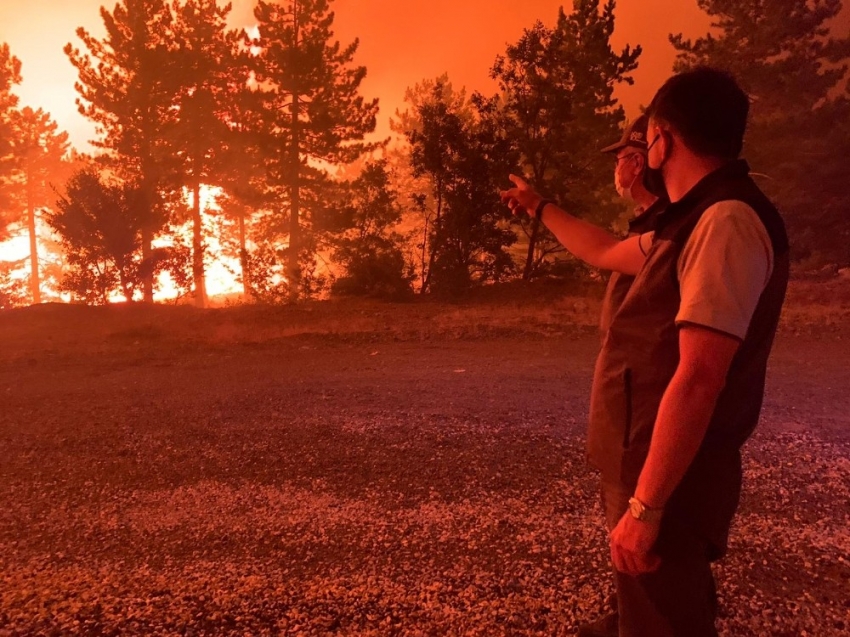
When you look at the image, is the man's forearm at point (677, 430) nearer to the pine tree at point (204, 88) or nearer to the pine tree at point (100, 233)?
the pine tree at point (100, 233)

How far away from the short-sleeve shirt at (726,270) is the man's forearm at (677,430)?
153 millimetres

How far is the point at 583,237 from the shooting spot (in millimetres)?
2359

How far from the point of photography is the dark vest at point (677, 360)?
1566 millimetres

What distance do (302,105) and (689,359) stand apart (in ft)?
96.5

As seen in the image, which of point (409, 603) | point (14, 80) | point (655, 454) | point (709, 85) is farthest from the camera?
point (14, 80)

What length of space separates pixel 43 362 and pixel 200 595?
913cm

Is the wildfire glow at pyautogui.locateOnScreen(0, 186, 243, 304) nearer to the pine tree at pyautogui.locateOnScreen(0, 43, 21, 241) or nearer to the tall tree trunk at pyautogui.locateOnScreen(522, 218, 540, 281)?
the pine tree at pyautogui.locateOnScreen(0, 43, 21, 241)

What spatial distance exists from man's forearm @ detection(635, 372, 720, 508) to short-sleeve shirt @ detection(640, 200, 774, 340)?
0.50ft

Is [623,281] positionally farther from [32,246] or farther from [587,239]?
[32,246]

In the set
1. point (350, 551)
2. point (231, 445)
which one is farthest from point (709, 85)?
point (231, 445)

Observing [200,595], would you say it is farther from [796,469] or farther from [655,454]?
[796,469]

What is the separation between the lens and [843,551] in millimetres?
3244

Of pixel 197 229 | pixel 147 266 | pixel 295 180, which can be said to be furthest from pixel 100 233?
pixel 197 229

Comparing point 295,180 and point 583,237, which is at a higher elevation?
point 295,180
